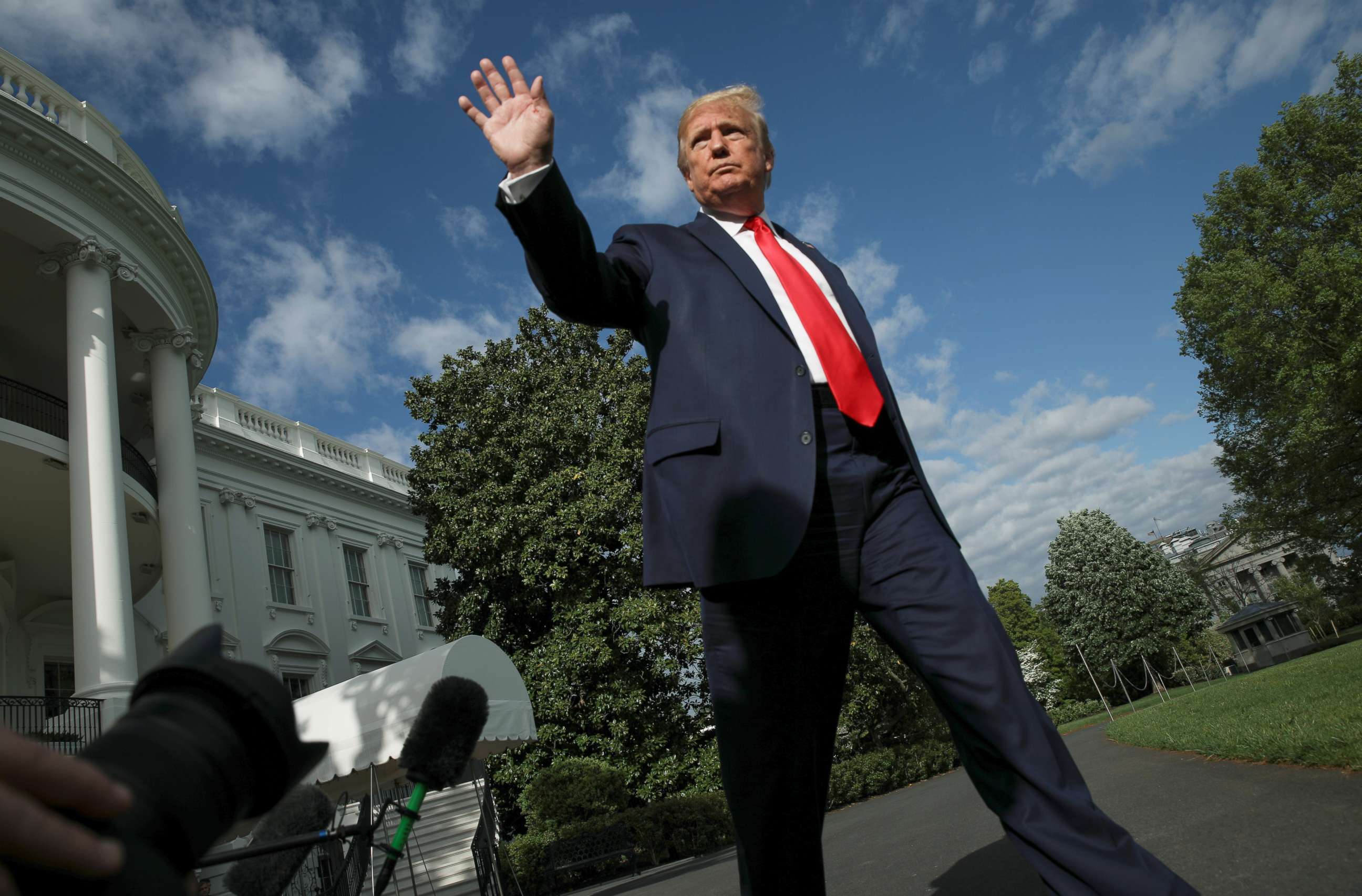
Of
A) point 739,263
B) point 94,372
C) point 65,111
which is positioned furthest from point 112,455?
point 739,263

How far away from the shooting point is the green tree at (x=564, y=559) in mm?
17531

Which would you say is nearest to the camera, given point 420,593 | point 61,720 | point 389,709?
point 389,709

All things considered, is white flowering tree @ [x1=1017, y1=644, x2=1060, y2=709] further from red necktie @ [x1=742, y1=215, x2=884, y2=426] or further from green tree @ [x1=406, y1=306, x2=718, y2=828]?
red necktie @ [x1=742, y1=215, x2=884, y2=426]

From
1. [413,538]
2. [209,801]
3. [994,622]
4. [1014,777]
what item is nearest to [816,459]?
[994,622]

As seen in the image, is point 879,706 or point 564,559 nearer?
point 564,559

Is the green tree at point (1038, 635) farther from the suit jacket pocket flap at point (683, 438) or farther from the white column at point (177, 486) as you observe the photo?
the suit jacket pocket flap at point (683, 438)

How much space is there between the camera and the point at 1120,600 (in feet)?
164

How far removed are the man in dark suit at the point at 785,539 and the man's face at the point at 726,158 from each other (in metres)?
0.40

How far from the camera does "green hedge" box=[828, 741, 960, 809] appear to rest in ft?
66.6

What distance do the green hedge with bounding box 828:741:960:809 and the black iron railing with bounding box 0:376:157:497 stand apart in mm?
15538

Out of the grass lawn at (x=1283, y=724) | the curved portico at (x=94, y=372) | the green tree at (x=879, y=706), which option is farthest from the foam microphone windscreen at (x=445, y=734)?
the green tree at (x=879, y=706)

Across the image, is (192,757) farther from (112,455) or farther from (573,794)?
(573,794)

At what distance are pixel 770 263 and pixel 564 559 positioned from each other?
16.1 metres

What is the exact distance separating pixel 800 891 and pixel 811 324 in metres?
1.37
